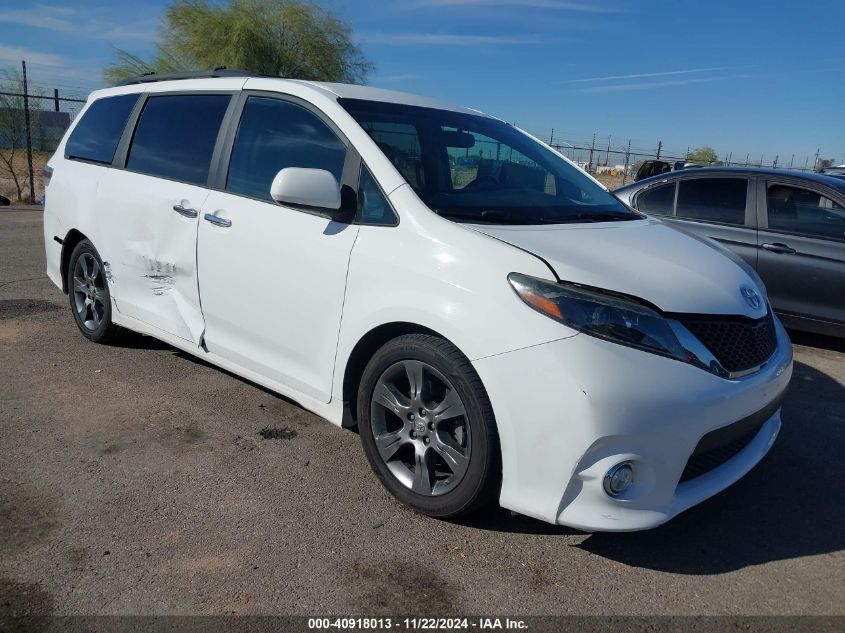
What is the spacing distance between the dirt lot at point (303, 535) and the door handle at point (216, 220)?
1.11 metres

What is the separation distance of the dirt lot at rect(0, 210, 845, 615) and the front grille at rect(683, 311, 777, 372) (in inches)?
30.6

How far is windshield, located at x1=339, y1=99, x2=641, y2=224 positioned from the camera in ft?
10.6

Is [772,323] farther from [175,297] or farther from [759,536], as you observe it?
[175,297]

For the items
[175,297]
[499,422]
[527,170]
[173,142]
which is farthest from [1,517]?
[527,170]

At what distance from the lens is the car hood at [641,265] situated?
2.67 meters

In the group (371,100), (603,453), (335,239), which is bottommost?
(603,453)

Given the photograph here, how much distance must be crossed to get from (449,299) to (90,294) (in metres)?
3.39

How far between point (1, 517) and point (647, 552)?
2.68 metres

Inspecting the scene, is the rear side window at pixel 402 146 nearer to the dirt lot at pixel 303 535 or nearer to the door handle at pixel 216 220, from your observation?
the door handle at pixel 216 220

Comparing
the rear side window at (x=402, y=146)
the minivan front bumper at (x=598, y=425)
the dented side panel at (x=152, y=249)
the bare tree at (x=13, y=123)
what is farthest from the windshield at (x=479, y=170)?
the bare tree at (x=13, y=123)

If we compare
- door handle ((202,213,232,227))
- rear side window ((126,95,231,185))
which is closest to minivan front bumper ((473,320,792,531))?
door handle ((202,213,232,227))

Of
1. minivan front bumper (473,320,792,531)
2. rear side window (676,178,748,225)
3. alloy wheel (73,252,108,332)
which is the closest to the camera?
minivan front bumper (473,320,792,531)

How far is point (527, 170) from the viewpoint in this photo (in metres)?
3.86

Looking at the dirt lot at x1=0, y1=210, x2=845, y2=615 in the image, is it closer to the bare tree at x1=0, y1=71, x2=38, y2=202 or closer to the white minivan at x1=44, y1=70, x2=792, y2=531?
the white minivan at x1=44, y1=70, x2=792, y2=531
